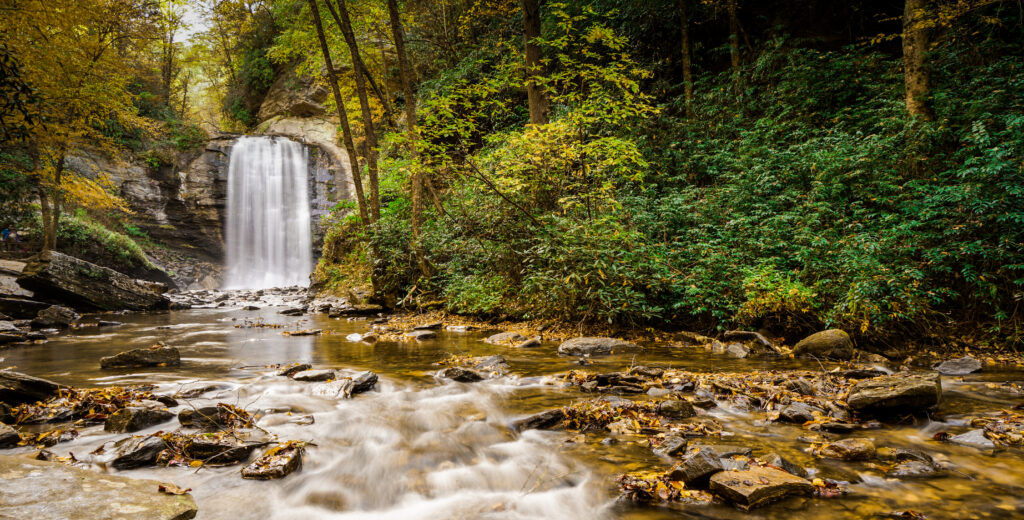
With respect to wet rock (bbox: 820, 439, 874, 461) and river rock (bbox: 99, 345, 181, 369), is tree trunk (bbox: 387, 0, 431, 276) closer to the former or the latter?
river rock (bbox: 99, 345, 181, 369)

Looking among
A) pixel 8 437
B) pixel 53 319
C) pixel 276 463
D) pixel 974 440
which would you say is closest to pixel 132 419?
pixel 8 437

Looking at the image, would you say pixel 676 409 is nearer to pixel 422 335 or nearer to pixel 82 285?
pixel 422 335

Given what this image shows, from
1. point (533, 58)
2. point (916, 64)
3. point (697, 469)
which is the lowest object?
point (697, 469)

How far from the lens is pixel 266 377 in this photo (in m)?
5.38

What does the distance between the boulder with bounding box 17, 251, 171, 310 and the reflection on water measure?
25.0ft

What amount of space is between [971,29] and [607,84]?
7.41 metres

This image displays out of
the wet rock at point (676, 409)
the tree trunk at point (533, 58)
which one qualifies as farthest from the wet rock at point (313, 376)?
the tree trunk at point (533, 58)

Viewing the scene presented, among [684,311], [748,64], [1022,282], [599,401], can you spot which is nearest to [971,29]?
[748,64]

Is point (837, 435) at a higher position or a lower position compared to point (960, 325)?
lower

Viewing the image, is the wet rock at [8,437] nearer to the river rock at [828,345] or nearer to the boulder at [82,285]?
the river rock at [828,345]

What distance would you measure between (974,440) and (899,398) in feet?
1.55

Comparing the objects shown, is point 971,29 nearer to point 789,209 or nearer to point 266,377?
point 789,209

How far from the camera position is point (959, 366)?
4.80 m

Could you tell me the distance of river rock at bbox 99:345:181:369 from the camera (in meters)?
5.96
